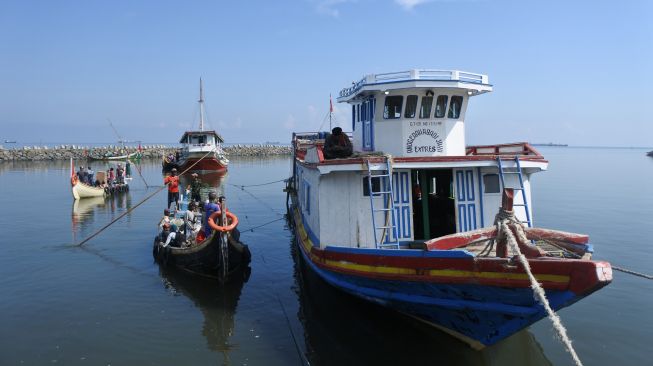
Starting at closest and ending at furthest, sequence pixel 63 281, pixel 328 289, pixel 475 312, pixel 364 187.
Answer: pixel 475 312
pixel 364 187
pixel 328 289
pixel 63 281

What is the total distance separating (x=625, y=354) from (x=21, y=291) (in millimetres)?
14774

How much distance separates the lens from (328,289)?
13.0 meters

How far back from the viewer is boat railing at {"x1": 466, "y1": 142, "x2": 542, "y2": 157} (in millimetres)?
11457

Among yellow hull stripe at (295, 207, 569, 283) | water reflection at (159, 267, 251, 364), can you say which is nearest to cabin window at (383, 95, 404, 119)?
yellow hull stripe at (295, 207, 569, 283)

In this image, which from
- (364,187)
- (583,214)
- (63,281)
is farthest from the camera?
(583,214)

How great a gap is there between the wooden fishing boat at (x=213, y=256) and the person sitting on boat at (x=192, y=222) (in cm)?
84

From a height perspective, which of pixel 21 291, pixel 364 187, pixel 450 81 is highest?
pixel 450 81

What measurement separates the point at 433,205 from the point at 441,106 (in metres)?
2.59

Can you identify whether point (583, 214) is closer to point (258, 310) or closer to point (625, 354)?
point (625, 354)

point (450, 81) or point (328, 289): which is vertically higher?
point (450, 81)

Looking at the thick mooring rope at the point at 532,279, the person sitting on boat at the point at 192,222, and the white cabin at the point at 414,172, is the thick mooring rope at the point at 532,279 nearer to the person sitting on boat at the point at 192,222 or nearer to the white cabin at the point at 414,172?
the white cabin at the point at 414,172

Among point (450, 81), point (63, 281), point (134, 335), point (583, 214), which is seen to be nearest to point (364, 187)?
point (450, 81)

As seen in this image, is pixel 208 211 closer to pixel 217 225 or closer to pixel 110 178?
pixel 217 225

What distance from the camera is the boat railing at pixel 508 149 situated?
37.6ft
